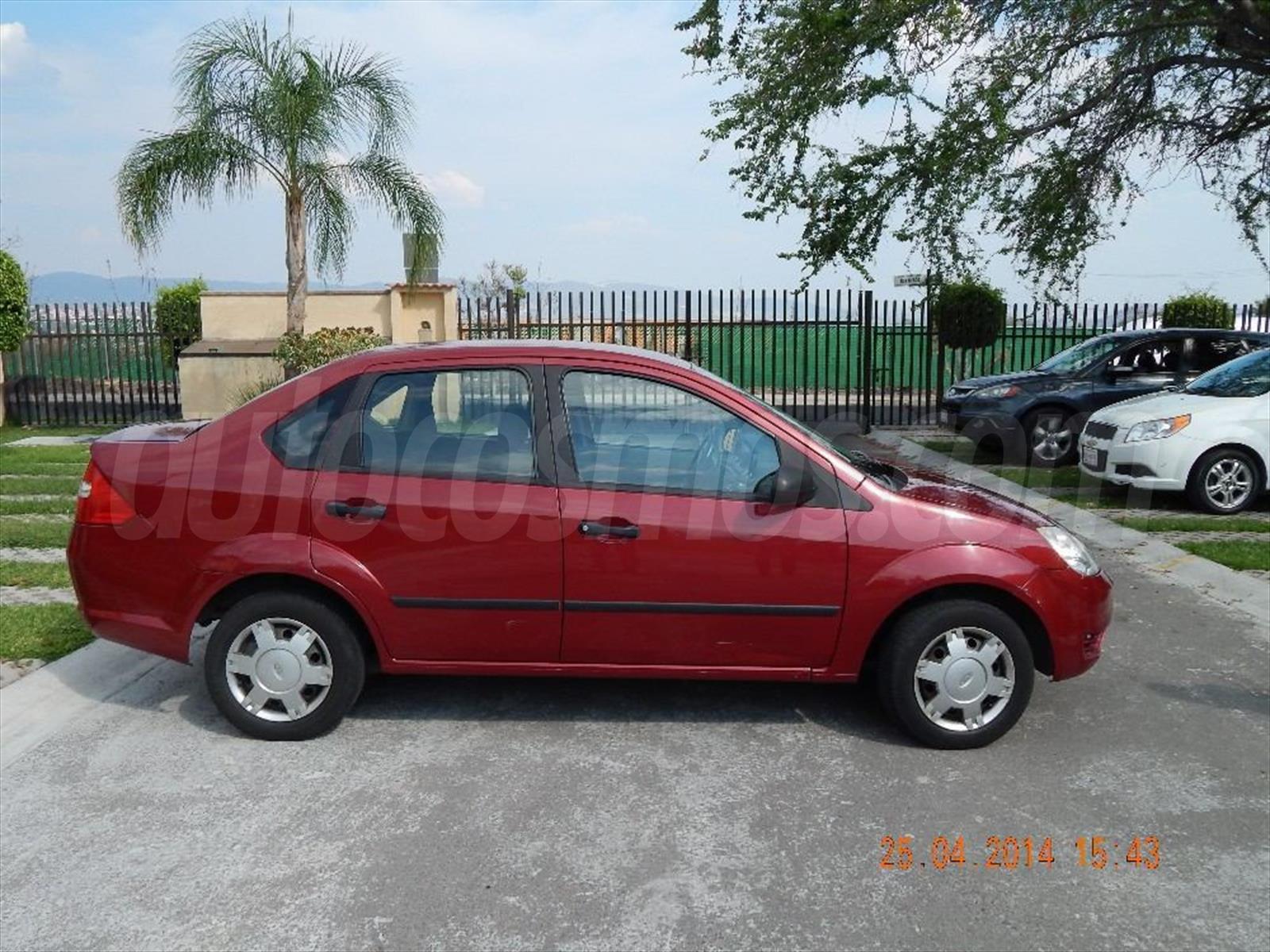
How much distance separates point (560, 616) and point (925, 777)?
1.55 m

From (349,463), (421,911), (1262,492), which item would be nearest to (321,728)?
(349,463)

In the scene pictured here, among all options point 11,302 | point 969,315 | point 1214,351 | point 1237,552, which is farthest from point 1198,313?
point 11,302

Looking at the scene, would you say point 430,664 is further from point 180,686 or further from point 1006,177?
point 1006,177

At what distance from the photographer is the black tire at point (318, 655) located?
4.26m

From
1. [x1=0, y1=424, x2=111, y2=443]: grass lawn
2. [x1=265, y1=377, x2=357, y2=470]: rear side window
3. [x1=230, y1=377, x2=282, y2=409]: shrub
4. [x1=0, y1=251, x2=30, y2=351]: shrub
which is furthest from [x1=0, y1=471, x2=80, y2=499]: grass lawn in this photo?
[x1=265, y1=377, x2=357, y2=470]: rear side window

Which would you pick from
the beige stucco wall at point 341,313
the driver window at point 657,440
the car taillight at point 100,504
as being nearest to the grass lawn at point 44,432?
the beige stucco wall at point 341,313

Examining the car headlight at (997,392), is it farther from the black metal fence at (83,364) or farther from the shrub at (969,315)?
the black metal fence at (83,364)

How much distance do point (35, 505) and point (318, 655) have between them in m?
6.44

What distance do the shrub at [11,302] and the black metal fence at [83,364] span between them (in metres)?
0.89

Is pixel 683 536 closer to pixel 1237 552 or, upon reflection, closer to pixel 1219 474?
pixel 1237 552

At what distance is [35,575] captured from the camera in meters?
6.89

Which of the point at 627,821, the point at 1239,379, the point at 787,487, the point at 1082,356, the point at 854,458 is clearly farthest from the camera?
the point at 1082,356

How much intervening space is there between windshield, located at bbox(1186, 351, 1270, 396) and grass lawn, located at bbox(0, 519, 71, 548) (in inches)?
385

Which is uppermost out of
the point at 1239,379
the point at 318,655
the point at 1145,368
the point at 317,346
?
the point at 317,346
